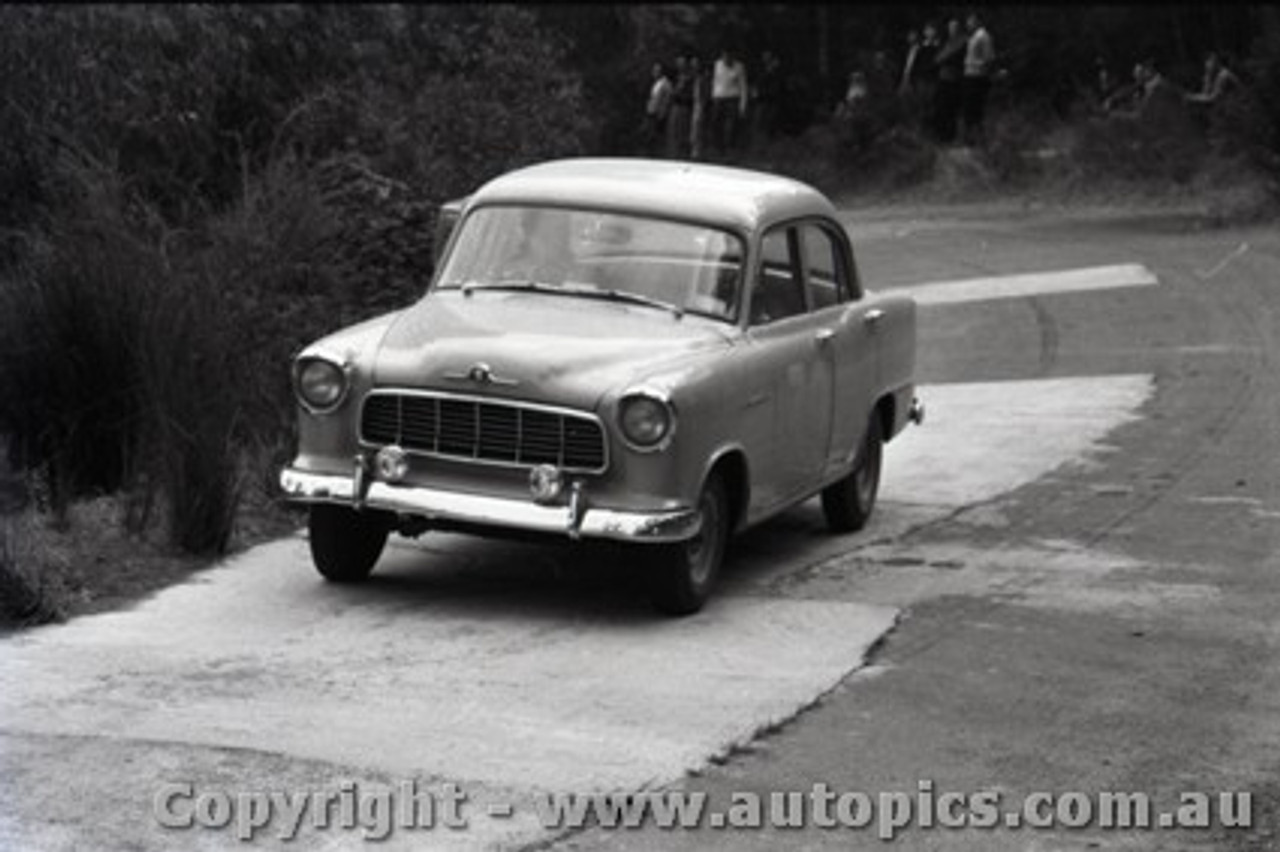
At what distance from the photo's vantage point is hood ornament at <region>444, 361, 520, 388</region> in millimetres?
9641

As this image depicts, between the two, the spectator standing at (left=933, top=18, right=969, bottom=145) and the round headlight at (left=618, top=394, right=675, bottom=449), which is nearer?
the round headlight at (left=618, top=394, right=675, bottom=449)

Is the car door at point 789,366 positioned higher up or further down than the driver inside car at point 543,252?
further down

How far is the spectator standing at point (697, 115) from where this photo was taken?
34906 mm

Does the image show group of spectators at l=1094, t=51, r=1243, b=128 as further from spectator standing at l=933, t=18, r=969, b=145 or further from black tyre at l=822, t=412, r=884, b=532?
black tyre at l=822, t=412, r=884, b=532

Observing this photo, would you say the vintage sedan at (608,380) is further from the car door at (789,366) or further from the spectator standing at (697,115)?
the spectator standing at (697,115)

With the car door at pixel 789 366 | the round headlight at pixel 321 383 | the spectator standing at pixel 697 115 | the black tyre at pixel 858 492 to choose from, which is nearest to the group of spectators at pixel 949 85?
the spectator standing at pixel 697 115

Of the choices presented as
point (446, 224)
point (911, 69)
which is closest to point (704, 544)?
point (446, 224)

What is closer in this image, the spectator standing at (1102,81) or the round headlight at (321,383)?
the round headlight at (321,383)

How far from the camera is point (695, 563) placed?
32.6ft

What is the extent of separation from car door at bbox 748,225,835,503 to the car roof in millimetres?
163

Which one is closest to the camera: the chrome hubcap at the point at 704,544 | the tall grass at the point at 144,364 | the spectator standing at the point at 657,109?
the chrome hubcap at the point at 704,544

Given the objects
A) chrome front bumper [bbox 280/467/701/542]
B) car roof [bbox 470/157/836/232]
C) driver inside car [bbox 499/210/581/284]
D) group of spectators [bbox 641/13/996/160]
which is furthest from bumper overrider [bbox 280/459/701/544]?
group of spectators [bbox 641/13/996/160]

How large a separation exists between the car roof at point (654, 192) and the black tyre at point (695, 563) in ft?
4.63

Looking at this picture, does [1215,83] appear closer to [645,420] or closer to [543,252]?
[543,252]
